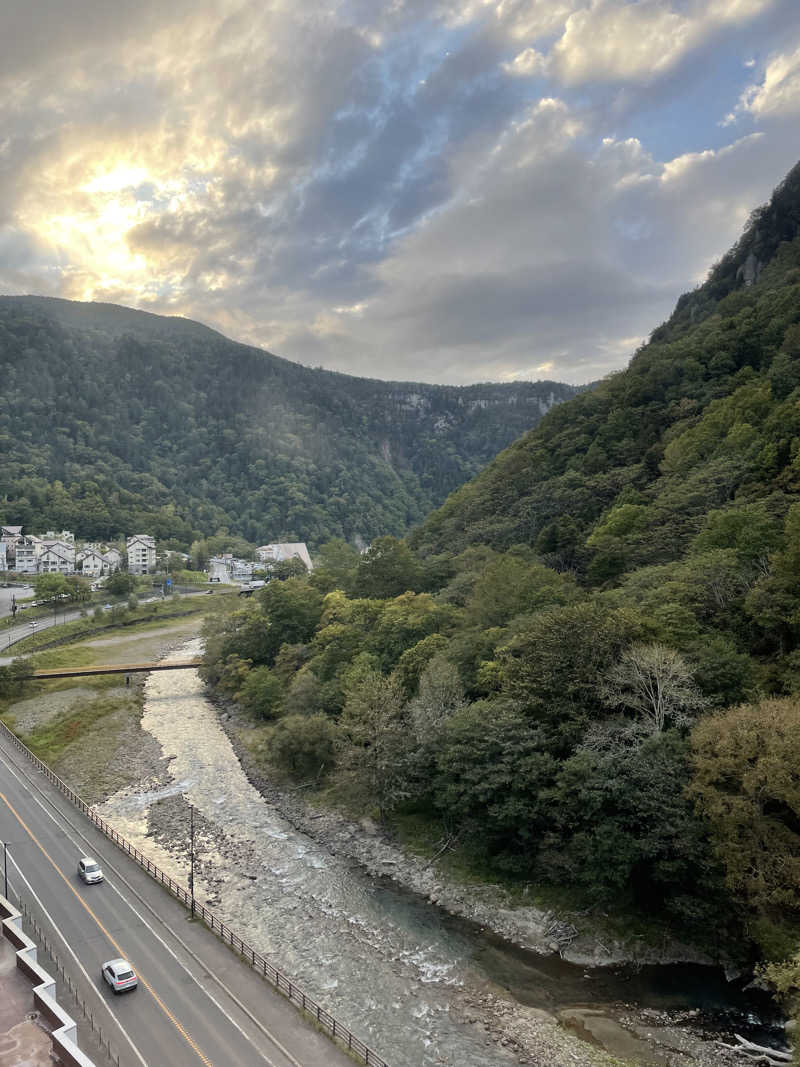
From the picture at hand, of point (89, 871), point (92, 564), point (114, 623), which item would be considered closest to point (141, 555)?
point (92, 564)

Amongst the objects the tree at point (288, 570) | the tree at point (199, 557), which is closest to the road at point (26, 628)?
the tree at point (288, 570)

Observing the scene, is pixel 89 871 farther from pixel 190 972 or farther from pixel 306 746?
pixel 306 746

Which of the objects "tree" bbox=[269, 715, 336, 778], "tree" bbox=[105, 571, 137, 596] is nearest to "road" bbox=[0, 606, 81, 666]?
"tree" bbox=[105, 571, 137, 596]

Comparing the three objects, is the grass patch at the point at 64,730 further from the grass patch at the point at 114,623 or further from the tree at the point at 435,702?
the tree at the point at 435,702

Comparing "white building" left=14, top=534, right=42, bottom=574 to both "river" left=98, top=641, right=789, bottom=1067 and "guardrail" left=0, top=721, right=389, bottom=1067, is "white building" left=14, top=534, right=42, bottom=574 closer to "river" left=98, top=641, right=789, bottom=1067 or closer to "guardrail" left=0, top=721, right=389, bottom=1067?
"river" left=98, top=641, right=789, bottom=1067

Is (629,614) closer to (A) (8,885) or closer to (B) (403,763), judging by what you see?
(B) (403,763)
